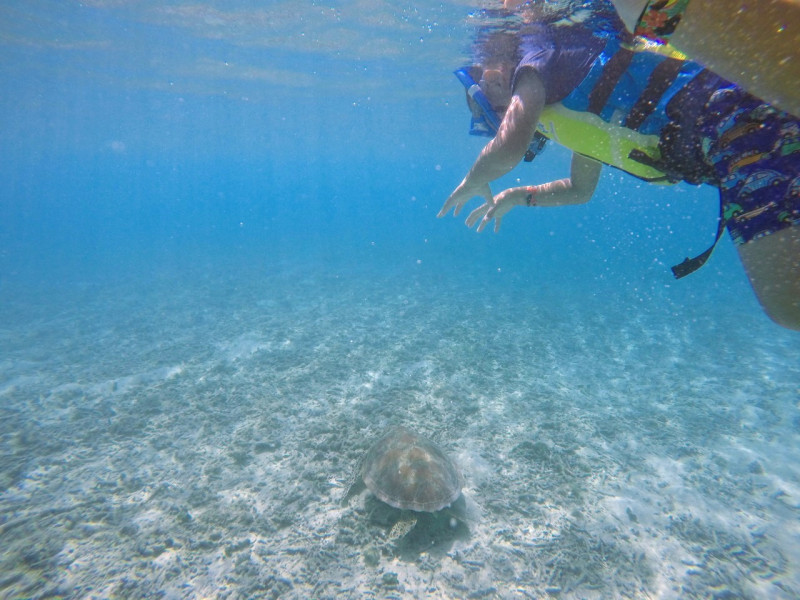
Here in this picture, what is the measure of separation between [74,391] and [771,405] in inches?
549

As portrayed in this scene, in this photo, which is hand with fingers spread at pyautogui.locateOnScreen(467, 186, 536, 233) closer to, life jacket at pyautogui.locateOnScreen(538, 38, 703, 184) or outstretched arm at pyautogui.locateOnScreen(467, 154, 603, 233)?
outstretched arm at pyautogui.locateOnScreen(467, 154, 603, 233)

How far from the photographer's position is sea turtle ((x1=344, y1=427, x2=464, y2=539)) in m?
3.68

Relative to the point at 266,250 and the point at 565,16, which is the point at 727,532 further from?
the point at 266,250

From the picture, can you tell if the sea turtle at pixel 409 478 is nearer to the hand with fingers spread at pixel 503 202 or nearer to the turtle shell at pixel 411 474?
the turtle shell at pixel 411 474

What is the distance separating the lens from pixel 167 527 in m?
4.05

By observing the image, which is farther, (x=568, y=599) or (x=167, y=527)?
(x=167, y=527)

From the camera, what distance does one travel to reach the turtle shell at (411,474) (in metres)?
3.67

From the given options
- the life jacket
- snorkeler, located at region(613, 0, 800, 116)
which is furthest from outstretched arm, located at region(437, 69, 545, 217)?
snorkeler, located at region(613, 0, 800, 116)

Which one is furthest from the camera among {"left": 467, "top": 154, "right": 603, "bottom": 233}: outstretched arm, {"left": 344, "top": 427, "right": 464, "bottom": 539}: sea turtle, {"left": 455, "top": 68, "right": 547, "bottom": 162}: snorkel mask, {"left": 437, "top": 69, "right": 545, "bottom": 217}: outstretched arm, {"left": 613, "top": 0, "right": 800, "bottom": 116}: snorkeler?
{"left": 344, "top": 427, "right": 464, "bottom": 539}: sea turtle

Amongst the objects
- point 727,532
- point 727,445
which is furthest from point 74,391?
point 727,445

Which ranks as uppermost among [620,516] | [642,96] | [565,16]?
[565,16]

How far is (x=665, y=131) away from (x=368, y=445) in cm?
488

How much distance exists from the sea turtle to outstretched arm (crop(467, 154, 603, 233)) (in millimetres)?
2656

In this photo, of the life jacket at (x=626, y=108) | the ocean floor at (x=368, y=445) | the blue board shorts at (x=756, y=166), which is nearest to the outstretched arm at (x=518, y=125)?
the life jacket at (x=626, y=108)
